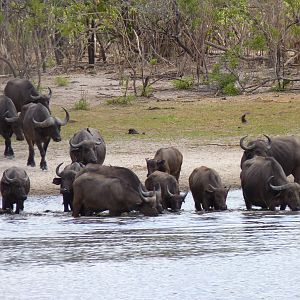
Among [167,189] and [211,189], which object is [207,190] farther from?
[167,189]

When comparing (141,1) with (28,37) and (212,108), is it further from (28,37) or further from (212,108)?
(212,108)

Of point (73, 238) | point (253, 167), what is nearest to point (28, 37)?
point (253, 167)

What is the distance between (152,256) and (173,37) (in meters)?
19.0

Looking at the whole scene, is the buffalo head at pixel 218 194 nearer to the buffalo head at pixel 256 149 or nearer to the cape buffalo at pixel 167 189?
the cape buffalo at pixel 167 189

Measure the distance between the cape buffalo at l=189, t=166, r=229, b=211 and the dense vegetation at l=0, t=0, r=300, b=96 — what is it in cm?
1110

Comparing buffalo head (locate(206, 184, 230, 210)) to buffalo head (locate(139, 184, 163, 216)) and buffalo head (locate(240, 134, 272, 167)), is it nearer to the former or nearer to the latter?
buffalo head (locate(139, 184, 163, 216))

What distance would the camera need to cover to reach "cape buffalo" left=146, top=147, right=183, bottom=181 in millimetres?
19594

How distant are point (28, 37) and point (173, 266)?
60.0 ft

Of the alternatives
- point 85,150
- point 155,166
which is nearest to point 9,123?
point 85,150

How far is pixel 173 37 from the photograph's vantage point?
104ft

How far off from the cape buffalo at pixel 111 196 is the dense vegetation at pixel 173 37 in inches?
486

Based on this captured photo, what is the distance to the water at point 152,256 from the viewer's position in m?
11.4

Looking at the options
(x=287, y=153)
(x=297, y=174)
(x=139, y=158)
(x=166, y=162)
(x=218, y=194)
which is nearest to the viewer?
(x=218, y=194)

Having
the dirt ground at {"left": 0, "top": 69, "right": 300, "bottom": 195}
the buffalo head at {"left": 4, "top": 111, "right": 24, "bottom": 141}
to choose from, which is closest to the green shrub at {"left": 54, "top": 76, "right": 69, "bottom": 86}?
the dirt ground at {"left": 0, "top": 69, "right": 300, "bottom": 195}
